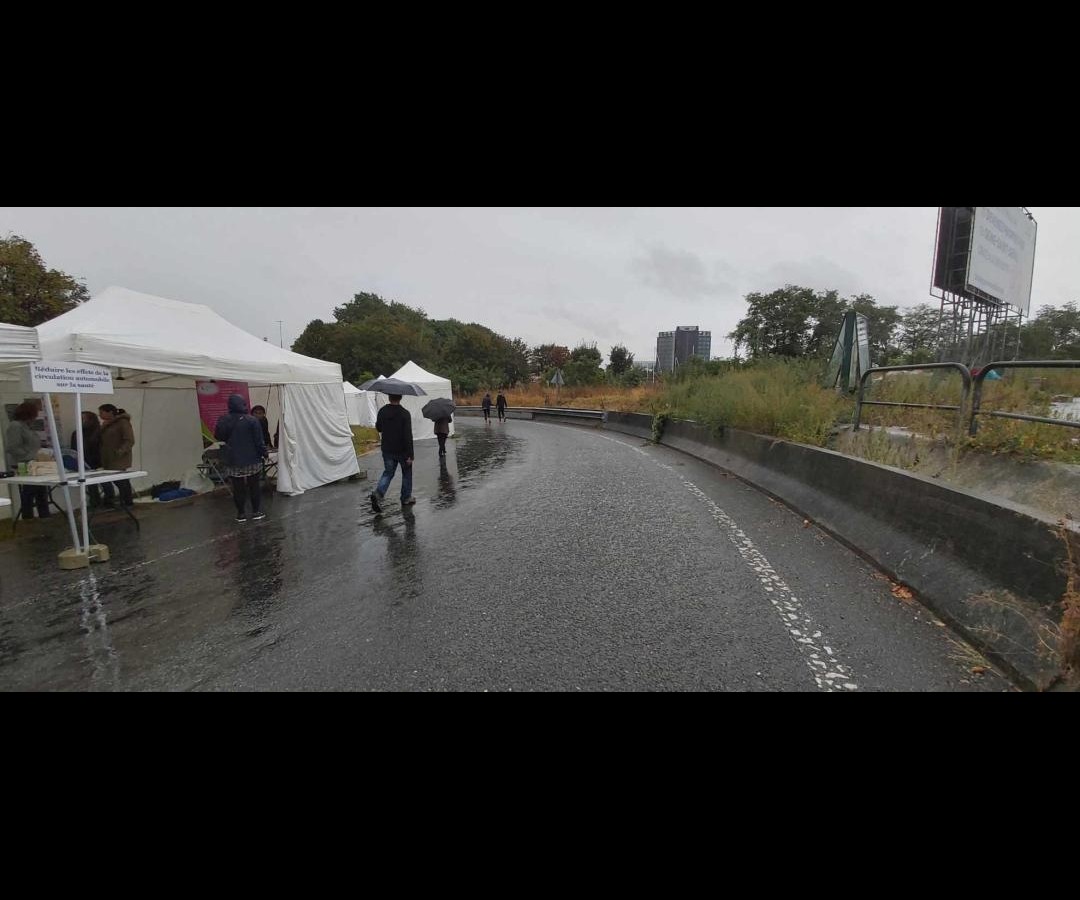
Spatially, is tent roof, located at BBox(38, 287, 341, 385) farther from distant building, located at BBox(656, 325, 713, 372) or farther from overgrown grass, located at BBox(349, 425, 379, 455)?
distant building, located at BBox(656, 325, 713, 372)

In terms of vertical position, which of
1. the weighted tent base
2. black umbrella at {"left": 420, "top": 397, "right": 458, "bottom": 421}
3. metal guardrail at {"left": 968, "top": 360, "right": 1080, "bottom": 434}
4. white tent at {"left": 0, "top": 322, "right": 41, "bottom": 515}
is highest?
white tent at {"left": 0, "top": 322, "right": 41, "bottom": 515}

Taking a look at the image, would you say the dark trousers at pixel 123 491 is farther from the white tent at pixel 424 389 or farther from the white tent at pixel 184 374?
the white tent at pixel 424 389

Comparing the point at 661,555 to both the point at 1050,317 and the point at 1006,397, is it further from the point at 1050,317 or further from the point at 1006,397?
the point at 1050,317

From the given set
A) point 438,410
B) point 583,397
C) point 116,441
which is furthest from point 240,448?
point 583,397

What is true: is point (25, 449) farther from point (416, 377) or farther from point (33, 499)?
point (416, 377)

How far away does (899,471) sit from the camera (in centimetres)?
425

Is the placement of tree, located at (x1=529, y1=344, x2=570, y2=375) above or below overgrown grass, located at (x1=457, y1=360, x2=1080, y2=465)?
above

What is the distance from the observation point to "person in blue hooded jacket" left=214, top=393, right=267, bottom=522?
639cm

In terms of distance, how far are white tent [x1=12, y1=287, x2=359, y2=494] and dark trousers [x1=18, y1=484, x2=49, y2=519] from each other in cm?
166

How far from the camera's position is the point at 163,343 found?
21.8 feet

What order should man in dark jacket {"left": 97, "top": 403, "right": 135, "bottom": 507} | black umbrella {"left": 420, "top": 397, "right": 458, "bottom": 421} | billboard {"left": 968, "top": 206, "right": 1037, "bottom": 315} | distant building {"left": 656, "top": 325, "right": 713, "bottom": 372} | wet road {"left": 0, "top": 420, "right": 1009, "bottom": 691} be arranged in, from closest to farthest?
wet road {"left": 0, "top": 420, "right": 1009, "bottom": 691}, man in dark jacket {"left": 97, "top": 403, "right": 135, "bottom": 507}, black umbrella {"left": 420, "top": 397, "right": 458, "bottom": 421}, billboard {"left": 968, "top": 206, "right": 1037, "bottom": 315}, distant building {"left": 656, "top": 325, "right": 713, "bottom": 372}

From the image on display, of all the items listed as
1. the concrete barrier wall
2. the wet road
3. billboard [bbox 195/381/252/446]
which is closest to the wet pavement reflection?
the wet road
